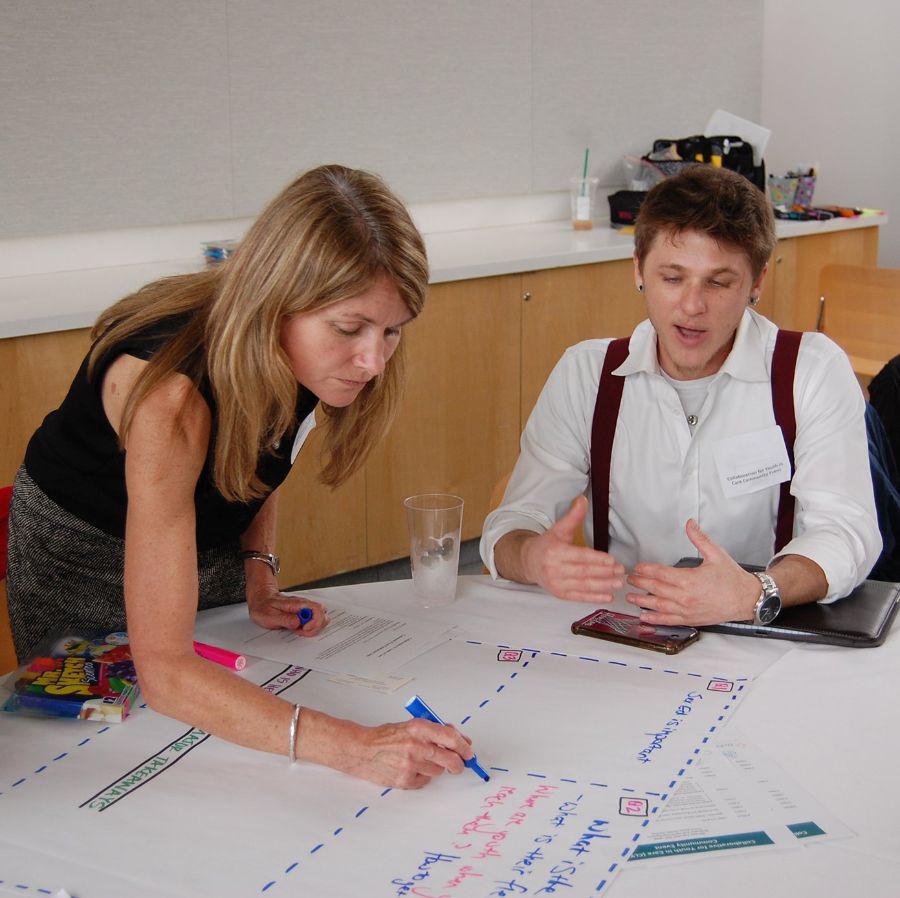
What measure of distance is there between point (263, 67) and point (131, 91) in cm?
46

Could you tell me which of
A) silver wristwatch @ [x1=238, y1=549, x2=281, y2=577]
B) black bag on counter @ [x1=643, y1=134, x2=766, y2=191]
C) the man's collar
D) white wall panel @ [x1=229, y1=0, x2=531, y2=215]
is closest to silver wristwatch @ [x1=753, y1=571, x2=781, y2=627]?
the man's collar

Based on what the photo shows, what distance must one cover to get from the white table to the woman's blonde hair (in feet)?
1.14

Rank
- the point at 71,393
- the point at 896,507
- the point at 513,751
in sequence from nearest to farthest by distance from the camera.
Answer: the point at 513,751, the point at 71,393, the point at 896,507

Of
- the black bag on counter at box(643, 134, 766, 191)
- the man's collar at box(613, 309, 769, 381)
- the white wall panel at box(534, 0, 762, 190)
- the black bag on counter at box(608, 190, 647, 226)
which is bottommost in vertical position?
the man's collar at box(613, 309, 769, 381)

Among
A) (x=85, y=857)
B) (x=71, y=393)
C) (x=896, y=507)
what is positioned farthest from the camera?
(x=896, y=507)

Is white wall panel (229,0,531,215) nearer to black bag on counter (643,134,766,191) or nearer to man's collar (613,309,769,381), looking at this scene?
black bag on counter (643,134,766,191)

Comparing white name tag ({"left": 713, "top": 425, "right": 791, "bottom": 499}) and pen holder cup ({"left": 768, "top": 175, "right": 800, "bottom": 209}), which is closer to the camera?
white name tag ({"left": 713, "top": 425, "right": 791, "bottom": 499})

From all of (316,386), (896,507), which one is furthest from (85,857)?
(896,507)

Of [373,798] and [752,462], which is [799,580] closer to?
[752,462]

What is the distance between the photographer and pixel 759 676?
1521 mm

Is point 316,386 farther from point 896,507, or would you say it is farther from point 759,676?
point 896,507

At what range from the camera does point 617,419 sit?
82.1 inches

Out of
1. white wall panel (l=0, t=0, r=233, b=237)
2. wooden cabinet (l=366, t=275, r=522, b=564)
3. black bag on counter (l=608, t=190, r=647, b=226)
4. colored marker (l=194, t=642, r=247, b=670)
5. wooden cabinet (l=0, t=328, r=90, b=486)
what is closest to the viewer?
colored marker (l=194, t=642, r=247, b=670)

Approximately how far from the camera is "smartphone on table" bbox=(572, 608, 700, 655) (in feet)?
5.25
